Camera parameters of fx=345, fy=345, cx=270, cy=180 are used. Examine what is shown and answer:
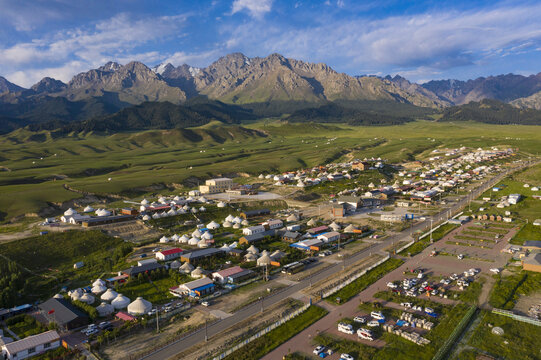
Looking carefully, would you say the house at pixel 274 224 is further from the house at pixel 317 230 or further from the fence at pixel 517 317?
the fence at pixel 517 317

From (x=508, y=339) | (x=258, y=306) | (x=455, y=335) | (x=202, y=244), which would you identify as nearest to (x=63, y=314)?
(x=258, y=306)

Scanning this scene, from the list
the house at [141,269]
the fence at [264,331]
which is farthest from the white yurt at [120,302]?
the fence at [264,331]

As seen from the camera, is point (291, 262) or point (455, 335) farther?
point (291, 262)

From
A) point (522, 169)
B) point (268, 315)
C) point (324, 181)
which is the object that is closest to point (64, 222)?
point (268, 315)

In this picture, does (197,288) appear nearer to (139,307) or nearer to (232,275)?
(232,275)

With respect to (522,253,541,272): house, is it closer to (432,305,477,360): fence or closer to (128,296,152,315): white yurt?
(432,305,477,360): fence

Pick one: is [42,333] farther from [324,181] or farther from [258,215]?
[324,181]
